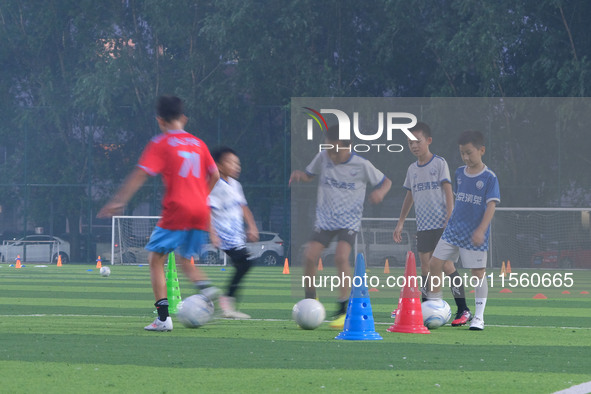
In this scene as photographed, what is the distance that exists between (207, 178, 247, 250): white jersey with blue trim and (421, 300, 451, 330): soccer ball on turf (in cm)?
219

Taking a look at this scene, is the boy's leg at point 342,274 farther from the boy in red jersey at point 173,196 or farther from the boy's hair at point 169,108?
the boy's hair at point 169,108

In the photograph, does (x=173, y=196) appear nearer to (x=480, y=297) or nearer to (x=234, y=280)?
(x=234, y=280)

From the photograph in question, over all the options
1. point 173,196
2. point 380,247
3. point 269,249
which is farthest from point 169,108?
point 269,249

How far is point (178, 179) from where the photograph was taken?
9141 mm

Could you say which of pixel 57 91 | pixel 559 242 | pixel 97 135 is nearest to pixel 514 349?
pixel 559 242

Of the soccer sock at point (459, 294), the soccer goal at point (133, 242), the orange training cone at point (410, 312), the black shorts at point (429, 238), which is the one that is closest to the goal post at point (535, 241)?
the soccer goal at point (133, 242)

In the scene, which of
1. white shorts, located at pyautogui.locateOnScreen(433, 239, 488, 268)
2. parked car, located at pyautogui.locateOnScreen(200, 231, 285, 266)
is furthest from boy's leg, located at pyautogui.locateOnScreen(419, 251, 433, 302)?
parked car, located at pyautogui.locateOnScreen(200, 231, 285, 266)

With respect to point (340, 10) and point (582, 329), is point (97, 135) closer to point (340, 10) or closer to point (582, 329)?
point (340, 10)

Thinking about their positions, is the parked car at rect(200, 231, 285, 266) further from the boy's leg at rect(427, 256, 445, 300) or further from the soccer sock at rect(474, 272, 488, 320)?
the soccer sock at rect(474, 272, 488, 320)

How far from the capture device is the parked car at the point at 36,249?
39719 mm

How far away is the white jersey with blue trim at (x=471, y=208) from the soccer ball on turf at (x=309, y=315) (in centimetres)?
143

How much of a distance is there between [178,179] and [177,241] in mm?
520

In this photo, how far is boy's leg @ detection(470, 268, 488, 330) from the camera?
9.79 m

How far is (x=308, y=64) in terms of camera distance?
39.2 meters
